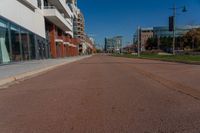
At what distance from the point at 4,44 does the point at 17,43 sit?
4106mm

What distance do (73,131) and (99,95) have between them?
3.45 metres

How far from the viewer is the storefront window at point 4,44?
2231cm

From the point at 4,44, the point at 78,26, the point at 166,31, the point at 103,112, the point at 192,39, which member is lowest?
the point at 103,112

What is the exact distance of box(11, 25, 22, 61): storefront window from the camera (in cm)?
2549

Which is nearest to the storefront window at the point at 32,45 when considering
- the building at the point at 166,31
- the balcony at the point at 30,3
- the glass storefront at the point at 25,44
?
the glass storefront at the point at 25,44

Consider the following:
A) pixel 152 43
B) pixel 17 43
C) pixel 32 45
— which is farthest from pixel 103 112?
pixel 152 43

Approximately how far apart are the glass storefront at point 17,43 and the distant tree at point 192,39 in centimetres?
7679

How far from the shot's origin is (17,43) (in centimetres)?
2709

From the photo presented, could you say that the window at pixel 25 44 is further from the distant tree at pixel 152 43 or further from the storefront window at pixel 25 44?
the distant tree at pixel 152 43

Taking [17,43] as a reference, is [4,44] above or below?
below

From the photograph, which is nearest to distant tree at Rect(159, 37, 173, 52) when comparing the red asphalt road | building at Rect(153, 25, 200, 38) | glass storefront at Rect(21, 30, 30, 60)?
building at Rect(153, 25, 200, 38)

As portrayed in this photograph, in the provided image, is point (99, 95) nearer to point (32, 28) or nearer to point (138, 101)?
point (138, 101)

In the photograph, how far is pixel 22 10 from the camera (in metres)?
30.2

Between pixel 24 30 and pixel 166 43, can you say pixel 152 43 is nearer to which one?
pixel 166 43
